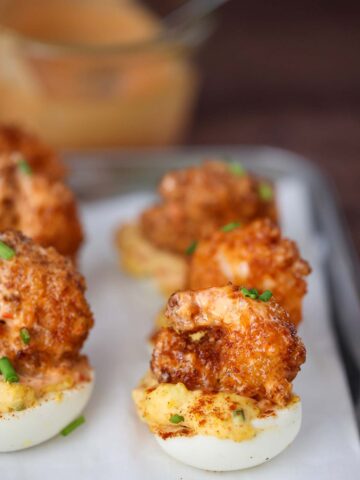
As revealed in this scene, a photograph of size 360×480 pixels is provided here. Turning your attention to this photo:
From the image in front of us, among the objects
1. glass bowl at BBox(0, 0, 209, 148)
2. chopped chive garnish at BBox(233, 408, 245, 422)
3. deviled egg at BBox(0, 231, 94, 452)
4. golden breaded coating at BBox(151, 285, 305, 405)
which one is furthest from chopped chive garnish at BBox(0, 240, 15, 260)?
glass bowl at BBox(0, 0, 209, 148)

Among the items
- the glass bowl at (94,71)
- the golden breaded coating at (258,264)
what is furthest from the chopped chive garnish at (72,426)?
the glass bowl at (94,71)

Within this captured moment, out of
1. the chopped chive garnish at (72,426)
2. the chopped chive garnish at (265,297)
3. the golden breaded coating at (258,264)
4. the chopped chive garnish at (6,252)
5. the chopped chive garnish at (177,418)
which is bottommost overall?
the chopped chive garnish at (177,418)

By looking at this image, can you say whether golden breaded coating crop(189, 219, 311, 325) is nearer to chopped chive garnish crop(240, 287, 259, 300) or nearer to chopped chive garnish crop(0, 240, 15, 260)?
chopped chive garnish crop(240, 287, 259, 300)

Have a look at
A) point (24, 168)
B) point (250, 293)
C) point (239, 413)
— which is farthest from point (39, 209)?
point (239, 413)

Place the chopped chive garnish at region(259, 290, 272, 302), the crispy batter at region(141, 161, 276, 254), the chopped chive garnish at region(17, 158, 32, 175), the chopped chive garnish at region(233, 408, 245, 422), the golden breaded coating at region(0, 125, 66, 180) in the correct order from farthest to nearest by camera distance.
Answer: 1. the golden breaded coating at region(0, 125, 66, 180)
2. the crispy batter at region(141, 161, 276, 254)
3. the chopped chive garnish at region(17, 158, 32, 175)
4. the chopped chive garnish at region(259, 290, 272, 302)
5. the chopped chive garnish at region(233, 408, 245, 422)

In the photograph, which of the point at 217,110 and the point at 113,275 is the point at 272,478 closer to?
the point at 113,275

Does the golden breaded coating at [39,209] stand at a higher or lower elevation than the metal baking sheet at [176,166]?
lower

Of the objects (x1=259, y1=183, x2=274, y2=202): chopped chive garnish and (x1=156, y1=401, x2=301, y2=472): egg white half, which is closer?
(x1=156, y1=401, x2=301, y2=472): egg white half

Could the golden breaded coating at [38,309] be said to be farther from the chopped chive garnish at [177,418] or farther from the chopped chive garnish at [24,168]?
the chopped chive garnish at [24,168]
